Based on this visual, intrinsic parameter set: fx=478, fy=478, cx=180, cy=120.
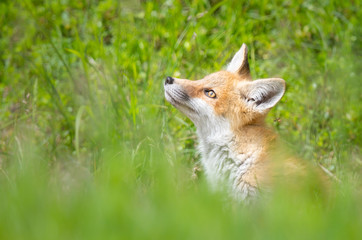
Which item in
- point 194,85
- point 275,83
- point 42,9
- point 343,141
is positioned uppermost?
point 42,9

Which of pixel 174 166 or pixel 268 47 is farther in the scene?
pixel 268 47

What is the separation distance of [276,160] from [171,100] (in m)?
1.39

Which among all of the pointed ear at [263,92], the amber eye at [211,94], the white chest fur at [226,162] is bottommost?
the white chest fur at [226,162]

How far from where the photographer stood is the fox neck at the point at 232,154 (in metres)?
4.32

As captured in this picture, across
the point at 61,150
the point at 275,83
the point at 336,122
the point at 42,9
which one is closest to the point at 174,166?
the point at 275,83

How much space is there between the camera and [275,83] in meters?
4.73

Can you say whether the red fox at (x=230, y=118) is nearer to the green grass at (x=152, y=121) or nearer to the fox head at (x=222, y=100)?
the fox head at (x=222, y=100)

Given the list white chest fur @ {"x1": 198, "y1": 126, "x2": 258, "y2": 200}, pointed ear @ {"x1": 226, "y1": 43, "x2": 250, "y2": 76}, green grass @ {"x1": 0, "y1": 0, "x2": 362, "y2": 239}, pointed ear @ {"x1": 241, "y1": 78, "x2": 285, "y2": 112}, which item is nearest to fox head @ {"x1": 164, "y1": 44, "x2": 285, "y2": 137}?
pointed ear @ {"x1": 241, "y1": 78, "x2": 285, "y2": 112}

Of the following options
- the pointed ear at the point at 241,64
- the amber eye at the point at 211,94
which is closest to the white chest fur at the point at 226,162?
the amber eye at the point at 211,94

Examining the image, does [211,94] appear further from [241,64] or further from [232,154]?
[232,154]

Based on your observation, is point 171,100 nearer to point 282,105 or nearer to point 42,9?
point 282,105

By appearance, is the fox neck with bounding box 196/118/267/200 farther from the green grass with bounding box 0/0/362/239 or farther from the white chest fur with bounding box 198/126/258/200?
the green grass with bounding box 0/0/362/239

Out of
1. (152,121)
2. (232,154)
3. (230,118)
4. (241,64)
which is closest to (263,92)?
(230,118)

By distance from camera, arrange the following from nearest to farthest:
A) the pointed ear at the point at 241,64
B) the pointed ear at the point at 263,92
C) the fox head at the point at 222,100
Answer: the pointed ear at the point at 263,92 < the fox head at the point at 222,100 < the pointed ear at the point at 241,64
